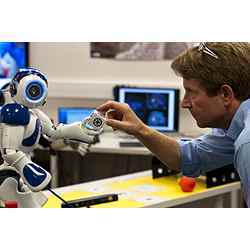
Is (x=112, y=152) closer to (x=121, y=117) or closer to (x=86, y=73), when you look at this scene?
(x=86, y=73)

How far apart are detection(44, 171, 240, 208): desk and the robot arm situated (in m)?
0.88

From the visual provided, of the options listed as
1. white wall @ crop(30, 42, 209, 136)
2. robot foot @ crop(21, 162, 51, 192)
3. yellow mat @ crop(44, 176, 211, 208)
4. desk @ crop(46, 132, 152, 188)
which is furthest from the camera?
white wall @ crop(30, 42, 209, 136)

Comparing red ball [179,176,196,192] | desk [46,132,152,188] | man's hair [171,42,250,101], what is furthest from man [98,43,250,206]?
desk [46,132,152,188]

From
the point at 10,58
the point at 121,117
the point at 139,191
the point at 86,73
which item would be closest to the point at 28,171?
the point at 121,117

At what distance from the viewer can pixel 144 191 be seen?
2504 mm

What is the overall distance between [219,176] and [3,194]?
1.58m

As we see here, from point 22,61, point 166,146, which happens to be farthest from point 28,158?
point 22,61

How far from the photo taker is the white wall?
3.81m

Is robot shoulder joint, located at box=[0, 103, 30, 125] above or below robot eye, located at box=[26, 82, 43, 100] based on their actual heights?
below

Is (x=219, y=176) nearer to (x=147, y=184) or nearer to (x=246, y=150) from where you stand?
(x=147, y=184)

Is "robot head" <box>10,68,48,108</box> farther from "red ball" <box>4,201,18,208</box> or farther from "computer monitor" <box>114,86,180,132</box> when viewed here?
"computer monitor" <box>114,86,180,132</box>

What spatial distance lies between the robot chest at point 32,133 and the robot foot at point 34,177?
80 mm

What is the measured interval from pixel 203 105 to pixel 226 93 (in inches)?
3.0

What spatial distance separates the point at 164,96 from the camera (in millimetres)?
3564
